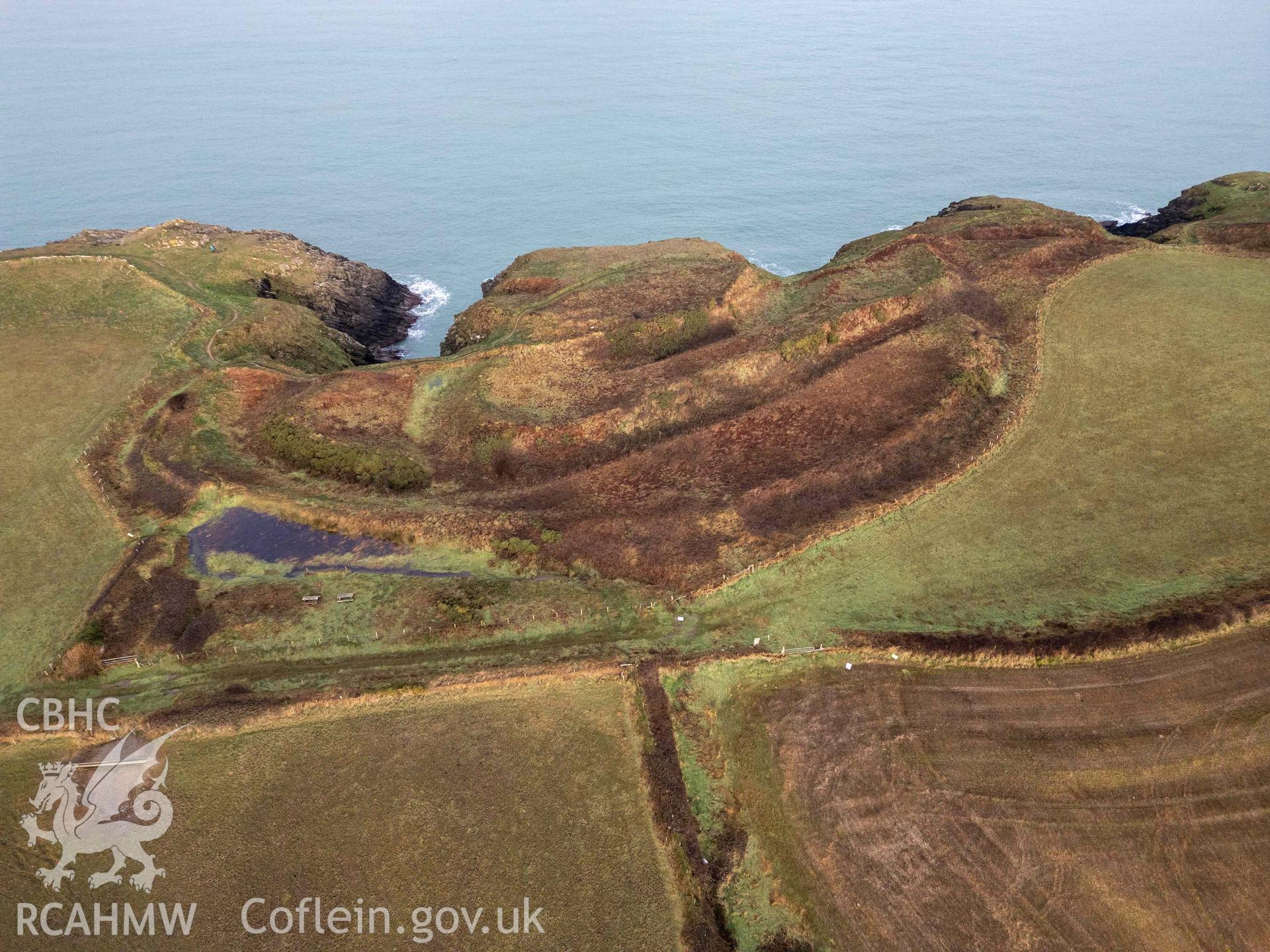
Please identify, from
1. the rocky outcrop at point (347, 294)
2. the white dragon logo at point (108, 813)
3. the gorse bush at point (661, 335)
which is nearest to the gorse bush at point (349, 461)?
the white dragon logo at point (108, 813)

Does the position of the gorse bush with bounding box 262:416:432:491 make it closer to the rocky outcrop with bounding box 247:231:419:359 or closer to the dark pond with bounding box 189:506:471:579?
the dark pond with bounding box 189:506:471:579

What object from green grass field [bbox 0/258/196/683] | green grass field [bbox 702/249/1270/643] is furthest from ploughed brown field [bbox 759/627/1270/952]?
green grass field [bbox 0/258/196/683]

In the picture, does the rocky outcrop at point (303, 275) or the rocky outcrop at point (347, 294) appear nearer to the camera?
the rocky outcrop at point (303, 275)

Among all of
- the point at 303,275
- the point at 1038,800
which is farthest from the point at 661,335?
the point at 303,275

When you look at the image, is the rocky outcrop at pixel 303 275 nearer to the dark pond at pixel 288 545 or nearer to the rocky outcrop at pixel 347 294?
the rocky outcrop at pixel 347 294

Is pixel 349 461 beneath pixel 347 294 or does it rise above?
beneath

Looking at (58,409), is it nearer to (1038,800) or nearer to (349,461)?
(349,461)
